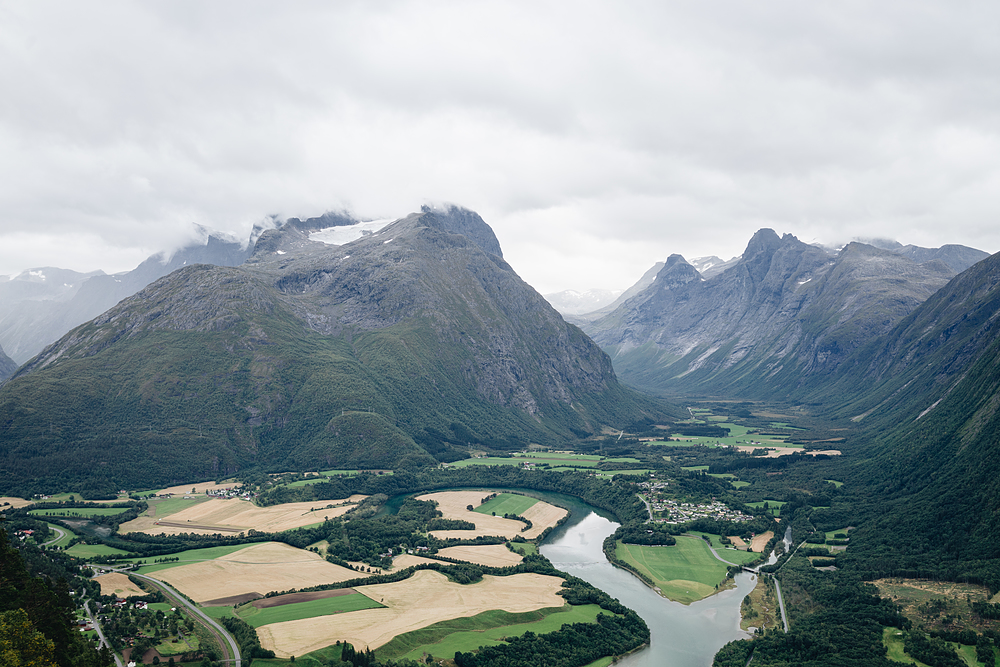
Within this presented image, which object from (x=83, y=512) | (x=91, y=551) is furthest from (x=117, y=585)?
(x=83, y=512)

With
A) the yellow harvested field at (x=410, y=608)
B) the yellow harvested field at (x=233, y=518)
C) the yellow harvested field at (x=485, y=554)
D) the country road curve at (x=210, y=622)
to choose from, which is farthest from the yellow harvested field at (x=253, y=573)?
the yellow harvested field at (x=485, y=554)

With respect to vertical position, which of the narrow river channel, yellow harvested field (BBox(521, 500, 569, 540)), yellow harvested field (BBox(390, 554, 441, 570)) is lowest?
the narrow river channel

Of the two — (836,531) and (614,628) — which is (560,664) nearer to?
(614,628)

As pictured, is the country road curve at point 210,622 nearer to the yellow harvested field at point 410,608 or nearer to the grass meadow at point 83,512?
the yellow harvested field at point 410,608

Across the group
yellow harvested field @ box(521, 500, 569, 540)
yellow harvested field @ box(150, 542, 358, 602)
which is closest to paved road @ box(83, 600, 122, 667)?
yellow harvested field @ box(150, 542, 358, 602)

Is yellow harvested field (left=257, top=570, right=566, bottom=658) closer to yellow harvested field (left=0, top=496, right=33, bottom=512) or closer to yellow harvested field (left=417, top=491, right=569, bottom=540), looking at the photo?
yellow harvested field (left=417, top=491, right=569, bottom=540)

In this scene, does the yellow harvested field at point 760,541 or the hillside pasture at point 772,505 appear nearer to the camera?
the yellow harvested field at point 760,541
